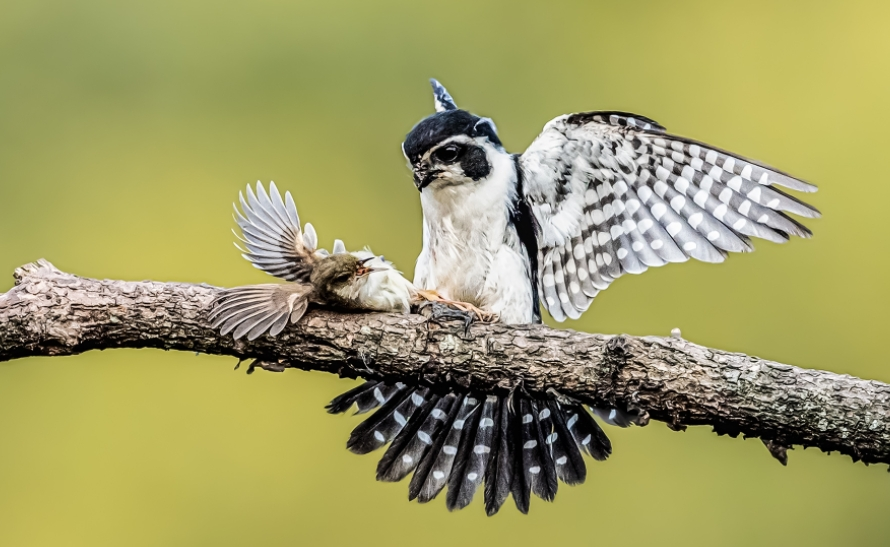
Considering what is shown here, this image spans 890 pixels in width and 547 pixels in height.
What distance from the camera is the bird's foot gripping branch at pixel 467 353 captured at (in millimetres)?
2363

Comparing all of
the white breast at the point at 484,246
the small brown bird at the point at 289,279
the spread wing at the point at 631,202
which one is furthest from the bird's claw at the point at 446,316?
the spread wing at the point at 631,202

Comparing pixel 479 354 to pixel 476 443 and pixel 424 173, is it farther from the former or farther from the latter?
pixel 424 173

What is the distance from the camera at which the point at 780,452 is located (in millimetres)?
2445

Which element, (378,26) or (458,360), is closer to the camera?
(458,360)

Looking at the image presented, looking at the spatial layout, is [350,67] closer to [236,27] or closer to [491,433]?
[236,27]

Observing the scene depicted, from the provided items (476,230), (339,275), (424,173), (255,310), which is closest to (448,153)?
(424,173)

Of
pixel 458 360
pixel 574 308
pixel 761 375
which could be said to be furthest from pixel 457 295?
pixel 761 375

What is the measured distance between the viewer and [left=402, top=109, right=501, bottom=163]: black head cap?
302cm

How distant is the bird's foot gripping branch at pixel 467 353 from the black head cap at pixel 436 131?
750mm

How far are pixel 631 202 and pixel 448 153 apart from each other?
0.73 m

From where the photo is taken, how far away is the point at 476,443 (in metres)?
3.01

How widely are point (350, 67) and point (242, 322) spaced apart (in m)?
4.84

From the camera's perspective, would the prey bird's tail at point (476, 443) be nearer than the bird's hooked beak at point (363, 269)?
No

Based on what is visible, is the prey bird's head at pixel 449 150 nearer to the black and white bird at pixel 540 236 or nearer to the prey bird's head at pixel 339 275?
the black and white bird at pixel 540 236
